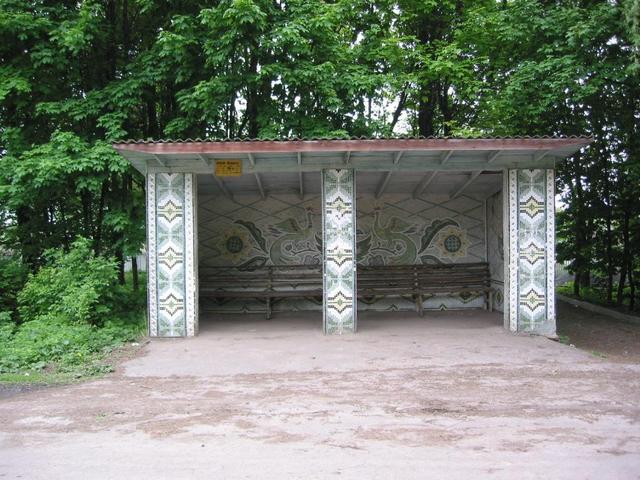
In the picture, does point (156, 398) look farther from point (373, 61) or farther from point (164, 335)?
point (373, 61)

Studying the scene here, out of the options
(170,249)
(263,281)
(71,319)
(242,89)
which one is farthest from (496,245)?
(71,319)

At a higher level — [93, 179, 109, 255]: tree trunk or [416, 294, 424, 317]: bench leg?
[93, 179, 109, 255]: tree trunk

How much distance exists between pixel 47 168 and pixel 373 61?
332 inches

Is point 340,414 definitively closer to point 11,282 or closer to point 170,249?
point 170,249

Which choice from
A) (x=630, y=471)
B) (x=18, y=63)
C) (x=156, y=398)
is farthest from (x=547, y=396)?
(x=18, y=63)

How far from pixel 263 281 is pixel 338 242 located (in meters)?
3.02

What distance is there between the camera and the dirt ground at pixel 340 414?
3.93 meters

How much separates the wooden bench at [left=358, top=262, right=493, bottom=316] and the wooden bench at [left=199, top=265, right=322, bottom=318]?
41.0 inches

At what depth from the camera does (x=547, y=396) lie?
568 cm

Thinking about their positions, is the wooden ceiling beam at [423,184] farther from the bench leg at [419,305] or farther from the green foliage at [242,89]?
the bench leg at [419,305]

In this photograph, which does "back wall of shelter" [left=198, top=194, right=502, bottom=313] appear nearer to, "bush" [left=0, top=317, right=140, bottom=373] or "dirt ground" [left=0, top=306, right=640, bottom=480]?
"bush" [left=0, top=317, right=140, bottom=373]

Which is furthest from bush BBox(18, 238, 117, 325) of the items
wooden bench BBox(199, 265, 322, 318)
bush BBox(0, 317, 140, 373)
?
wooden bench BBox(199, 265, 322, 318)

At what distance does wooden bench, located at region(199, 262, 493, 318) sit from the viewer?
1169 cm

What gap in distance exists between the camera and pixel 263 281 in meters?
11.8
